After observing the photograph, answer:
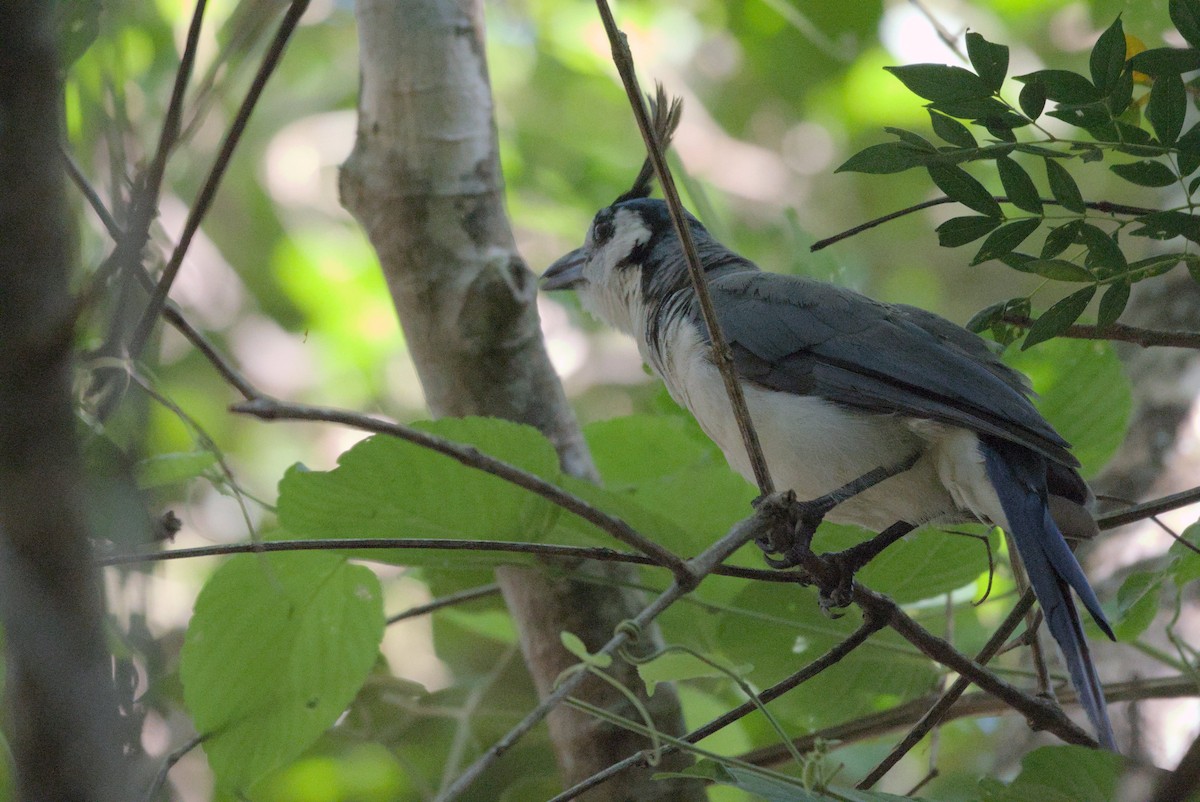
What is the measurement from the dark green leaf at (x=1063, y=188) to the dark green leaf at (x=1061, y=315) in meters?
0.13

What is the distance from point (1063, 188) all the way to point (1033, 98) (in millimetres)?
157

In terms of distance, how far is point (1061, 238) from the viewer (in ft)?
5.38

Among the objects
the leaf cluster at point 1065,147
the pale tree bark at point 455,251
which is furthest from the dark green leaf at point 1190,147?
the pale tree bark at point 455,251

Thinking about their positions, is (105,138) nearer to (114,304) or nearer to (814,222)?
(114,304)

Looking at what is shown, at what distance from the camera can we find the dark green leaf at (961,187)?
1596 mm

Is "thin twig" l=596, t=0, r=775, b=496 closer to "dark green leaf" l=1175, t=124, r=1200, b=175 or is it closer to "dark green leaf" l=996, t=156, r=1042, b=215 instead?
"dark green leaf" l=996, t=156, r=1042, b=215

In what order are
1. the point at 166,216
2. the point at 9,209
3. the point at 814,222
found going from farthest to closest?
the point at 814,222 < the point at 166,216 < the point at 9,209

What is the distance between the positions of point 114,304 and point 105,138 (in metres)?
0.18

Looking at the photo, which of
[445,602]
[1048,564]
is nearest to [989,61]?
[1048,564]

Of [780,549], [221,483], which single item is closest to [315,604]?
[221,483]

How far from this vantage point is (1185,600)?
3068mm

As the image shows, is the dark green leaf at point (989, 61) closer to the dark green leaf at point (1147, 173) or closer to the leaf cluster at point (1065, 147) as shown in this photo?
the leaf cluster at point (1065, 147)

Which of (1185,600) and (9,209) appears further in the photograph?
(1185,600)

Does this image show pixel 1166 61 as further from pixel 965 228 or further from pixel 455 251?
pixel 455 251
